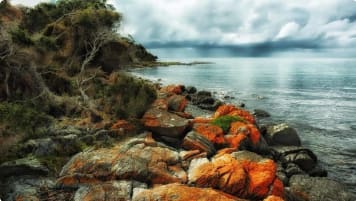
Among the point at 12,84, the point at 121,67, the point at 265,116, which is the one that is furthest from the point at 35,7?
the point at 265,116

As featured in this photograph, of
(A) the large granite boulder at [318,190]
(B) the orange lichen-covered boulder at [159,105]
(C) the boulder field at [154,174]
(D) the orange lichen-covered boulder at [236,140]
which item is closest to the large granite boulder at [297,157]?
(C) the boulder field at [154,174]

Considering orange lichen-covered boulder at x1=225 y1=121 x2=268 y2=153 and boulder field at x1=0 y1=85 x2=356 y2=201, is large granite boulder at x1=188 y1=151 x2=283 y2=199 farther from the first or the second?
orange lichen-covered boulder at x1=225 y1=121 x2=268 y2=153

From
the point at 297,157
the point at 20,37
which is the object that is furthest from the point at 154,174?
the point at 20,37

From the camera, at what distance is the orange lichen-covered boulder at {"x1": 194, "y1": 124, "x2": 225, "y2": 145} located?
1422cm

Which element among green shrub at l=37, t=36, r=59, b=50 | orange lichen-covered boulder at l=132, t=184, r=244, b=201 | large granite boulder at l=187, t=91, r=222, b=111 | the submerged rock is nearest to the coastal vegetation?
orange lichen-covered boulder at l=132, t=184, r=244, b=201

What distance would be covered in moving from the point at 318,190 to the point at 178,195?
649cm

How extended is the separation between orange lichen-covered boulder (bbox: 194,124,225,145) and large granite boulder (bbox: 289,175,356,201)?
373 cm

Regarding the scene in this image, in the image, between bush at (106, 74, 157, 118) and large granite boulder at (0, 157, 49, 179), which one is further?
bush at (106, 74, 157, 118)

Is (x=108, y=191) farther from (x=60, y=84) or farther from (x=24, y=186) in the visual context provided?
(x=60, y=84)

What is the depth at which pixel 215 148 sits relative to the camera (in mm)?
13773

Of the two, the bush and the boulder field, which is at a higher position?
the bush

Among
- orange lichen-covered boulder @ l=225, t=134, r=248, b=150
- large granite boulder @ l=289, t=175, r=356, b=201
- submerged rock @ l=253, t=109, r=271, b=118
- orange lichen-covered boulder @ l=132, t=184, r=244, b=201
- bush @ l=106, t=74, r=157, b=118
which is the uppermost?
bush @ l=106, t=74, r=157, b=118

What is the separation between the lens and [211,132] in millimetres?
14578

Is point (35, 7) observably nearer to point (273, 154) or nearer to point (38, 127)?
point (38, 127)
